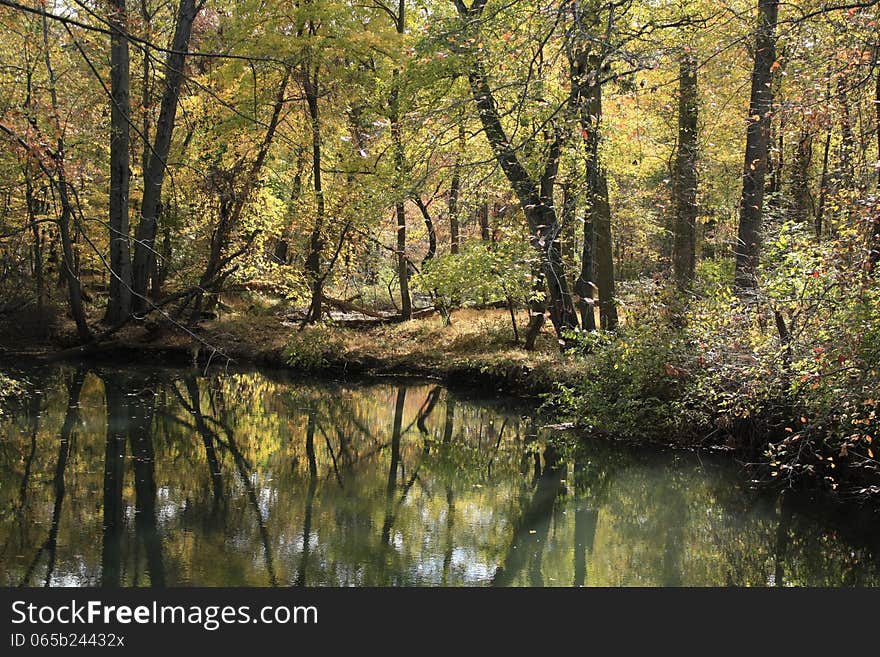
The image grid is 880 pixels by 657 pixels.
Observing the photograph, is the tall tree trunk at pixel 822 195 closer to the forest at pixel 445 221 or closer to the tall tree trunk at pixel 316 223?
the forest at pixel 445 221

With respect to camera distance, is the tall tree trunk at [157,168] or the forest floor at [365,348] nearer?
the forest floor at [365,348]

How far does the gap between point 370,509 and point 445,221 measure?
30.9 feet

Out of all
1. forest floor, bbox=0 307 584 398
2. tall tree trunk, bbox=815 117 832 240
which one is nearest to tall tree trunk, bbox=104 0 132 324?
forest floor, bbox=0 307 584 398

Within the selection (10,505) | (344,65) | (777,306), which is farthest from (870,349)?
(344,65)

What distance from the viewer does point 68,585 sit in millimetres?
5426

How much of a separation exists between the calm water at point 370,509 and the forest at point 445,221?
88cm

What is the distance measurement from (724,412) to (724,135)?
391 inches

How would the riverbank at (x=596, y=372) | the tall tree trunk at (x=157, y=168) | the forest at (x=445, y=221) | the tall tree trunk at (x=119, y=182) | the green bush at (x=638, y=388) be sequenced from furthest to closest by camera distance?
the tall tree trunk at (x=119, y=182), the tall tree trunk at (x=157, y=168), the green bush at (x=638, y=388), the forest at (x=445, y=221), the riverbank at (x=596, y=372)

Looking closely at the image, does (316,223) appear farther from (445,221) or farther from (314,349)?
(314,349)

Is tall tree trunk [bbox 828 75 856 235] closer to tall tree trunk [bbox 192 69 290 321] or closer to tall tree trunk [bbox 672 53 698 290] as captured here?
tall tree trunk [bbox 672 53 698 290]

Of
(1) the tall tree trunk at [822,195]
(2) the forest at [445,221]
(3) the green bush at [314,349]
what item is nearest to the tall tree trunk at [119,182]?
(2) the forest at [445,221]

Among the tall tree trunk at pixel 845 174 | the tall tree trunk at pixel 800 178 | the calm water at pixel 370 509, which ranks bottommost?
the calm water at pixel 370 509

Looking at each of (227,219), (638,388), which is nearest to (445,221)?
(227,219)

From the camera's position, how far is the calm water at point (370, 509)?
19.7 feet
